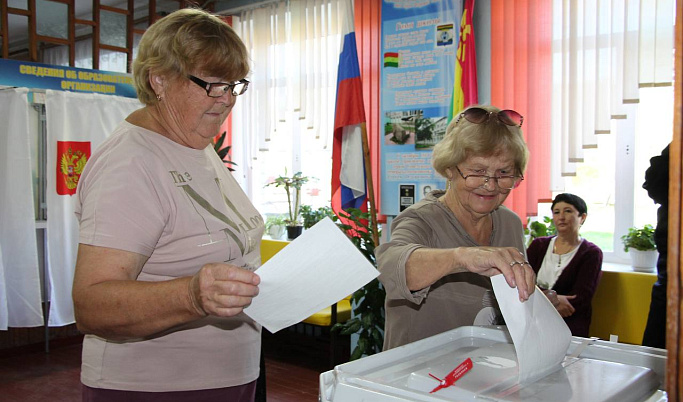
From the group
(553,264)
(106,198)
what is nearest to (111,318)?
(106,198)

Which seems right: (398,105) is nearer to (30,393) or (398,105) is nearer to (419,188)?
(419,188)

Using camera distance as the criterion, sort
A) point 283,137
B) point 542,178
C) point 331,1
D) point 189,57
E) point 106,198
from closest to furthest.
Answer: point 106,198 → point 189,57 → point 542,178 → point 331,1 → point 283,137

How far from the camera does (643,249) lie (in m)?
3.89

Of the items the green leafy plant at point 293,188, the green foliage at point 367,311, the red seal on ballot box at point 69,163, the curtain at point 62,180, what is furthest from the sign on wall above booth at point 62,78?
the green foliage at point 367,311

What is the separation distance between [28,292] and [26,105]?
57.3 inches

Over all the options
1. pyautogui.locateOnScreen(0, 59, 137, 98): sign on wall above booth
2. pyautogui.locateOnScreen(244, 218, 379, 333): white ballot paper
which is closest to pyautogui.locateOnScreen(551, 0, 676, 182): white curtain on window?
pyautogui.locateOnScreen(0, 59, 137, 98): sign on wall above booth

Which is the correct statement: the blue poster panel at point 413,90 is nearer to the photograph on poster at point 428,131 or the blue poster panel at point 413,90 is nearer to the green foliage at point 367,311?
the photograph on poster at point 428,131

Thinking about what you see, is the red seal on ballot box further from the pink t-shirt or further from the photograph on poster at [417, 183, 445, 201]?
the pink t-shirt

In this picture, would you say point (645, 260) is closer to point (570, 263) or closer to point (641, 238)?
point (641, 238)

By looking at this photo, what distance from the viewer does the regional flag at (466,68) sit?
13.6 ft

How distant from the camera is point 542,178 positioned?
13.4 feet

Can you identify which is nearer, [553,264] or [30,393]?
[553,264]

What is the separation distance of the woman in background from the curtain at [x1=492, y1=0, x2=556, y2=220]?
273 mm

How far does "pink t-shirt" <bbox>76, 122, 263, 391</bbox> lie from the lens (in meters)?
1.10
